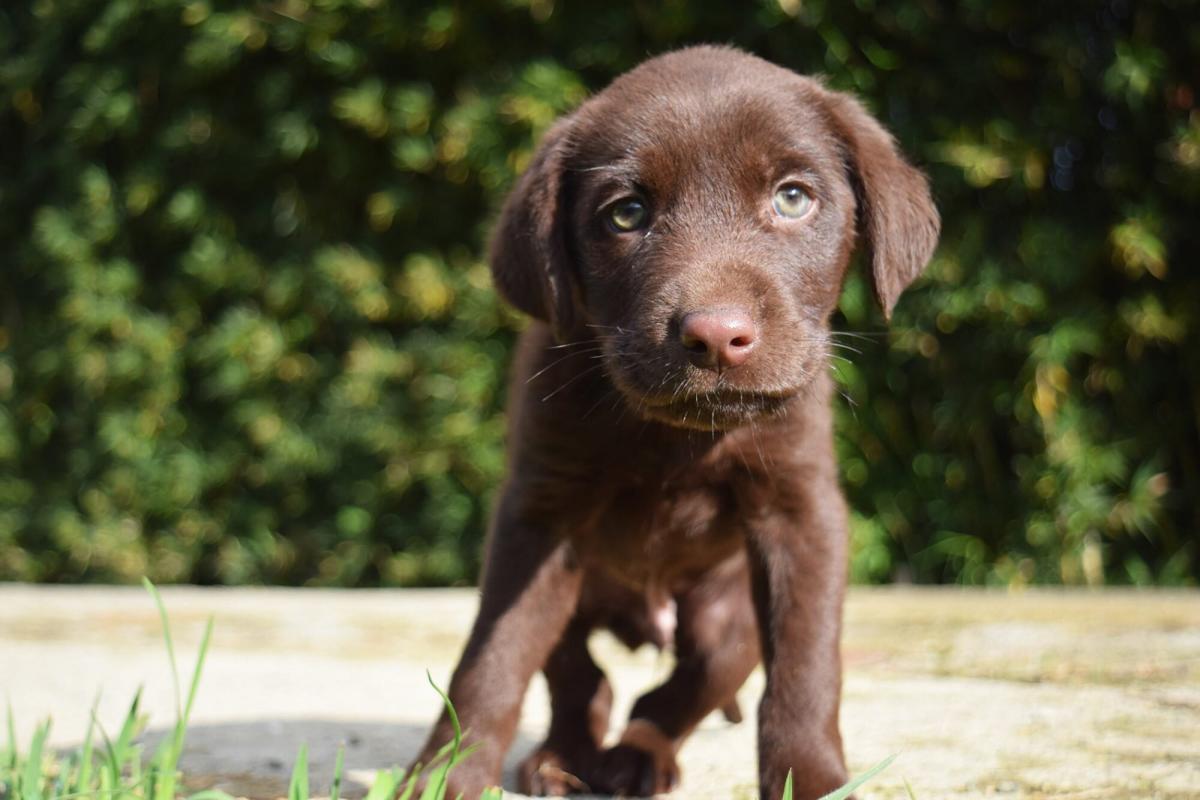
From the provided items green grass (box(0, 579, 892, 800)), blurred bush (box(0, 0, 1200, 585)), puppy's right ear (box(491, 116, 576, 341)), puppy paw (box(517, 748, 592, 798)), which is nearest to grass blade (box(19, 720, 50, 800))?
green grass (box(0, 579, 892, 800))

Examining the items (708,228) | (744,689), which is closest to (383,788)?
(708,228)

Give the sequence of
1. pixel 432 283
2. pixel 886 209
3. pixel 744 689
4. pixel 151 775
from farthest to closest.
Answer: pixel 432 283
pixel 744 689
pixel 886 209
pixel 151 775

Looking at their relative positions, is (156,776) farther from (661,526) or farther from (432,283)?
(432,283)

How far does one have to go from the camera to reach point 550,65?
5.67 meters

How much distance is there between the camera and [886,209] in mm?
2652

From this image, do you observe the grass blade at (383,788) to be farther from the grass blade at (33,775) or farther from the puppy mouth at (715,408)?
the puppy mouth at (715,408)

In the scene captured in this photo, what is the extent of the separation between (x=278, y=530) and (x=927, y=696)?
4104 mm

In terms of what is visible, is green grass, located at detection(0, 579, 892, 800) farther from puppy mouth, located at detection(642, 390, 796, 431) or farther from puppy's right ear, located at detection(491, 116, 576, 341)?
puppy's right ear, located at detection(491, 116, 576, 341)

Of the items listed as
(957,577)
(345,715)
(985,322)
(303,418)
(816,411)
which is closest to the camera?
(816,411)

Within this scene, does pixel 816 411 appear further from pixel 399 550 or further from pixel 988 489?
pixel 399 550

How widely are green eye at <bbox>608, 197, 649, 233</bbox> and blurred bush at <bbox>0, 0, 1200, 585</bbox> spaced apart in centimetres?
212

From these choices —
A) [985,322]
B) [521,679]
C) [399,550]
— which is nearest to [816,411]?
[521,679]

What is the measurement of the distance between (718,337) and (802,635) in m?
0.60

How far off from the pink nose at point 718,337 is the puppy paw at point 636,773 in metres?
0.92
